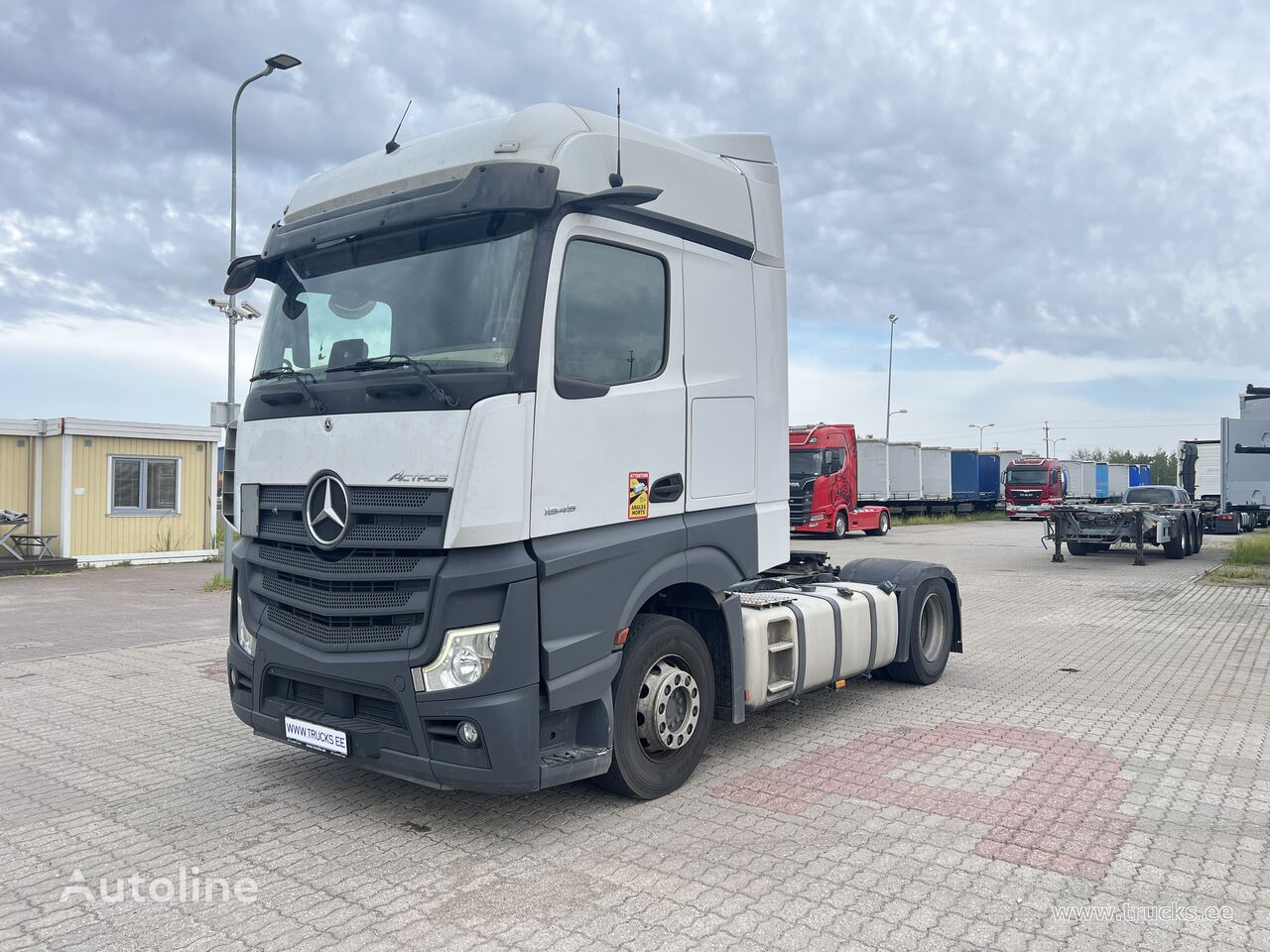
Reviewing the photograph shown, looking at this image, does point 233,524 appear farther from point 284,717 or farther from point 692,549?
point 692,549

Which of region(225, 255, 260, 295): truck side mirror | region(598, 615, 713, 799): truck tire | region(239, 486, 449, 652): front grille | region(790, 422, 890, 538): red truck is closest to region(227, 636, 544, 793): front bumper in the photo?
region(239, 486, 449, 652): front grille

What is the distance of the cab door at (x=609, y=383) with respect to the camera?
4.38 meters

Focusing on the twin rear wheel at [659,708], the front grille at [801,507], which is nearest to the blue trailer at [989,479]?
the front grille at [801,507]

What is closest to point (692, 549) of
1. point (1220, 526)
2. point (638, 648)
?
point (638, 648)

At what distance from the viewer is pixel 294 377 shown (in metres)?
4.88

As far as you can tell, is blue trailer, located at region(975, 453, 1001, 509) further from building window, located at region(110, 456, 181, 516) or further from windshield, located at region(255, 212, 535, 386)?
windshield, located at region(255, 212, 535, 386)

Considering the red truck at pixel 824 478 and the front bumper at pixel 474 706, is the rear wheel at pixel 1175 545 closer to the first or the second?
the red truck at pixel 824 478

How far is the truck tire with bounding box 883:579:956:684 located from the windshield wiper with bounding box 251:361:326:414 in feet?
16.0

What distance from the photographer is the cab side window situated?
4504mm

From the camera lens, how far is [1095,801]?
496cm

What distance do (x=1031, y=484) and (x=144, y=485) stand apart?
1356 inches

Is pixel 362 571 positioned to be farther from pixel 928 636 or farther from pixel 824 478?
pixel 824 478

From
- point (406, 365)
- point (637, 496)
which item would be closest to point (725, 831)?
point (637, 496)

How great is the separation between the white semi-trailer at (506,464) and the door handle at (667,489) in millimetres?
21
